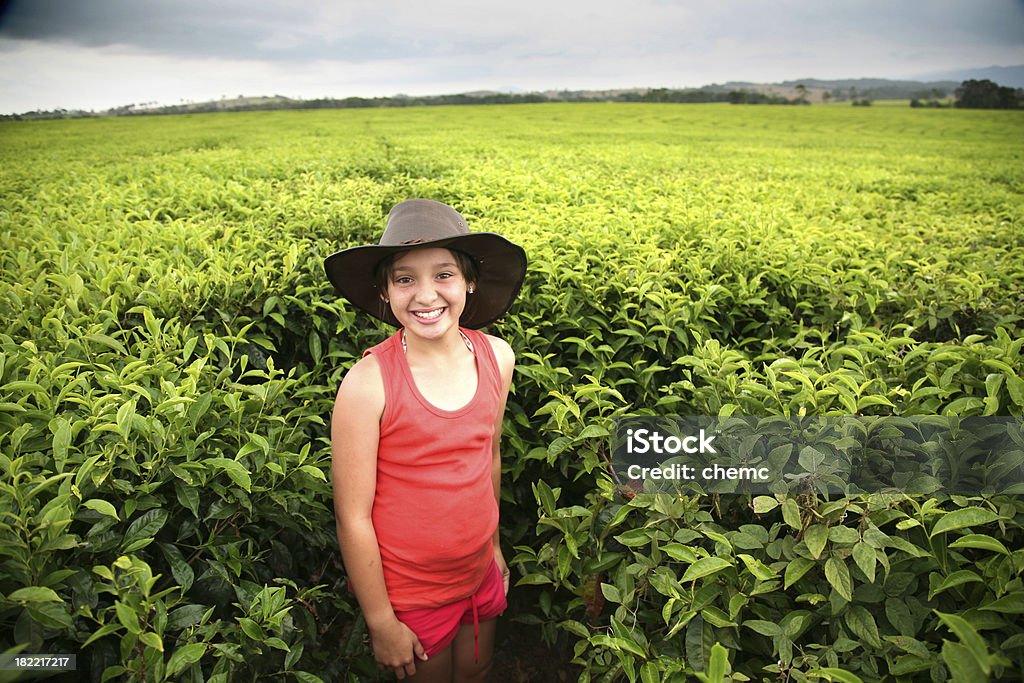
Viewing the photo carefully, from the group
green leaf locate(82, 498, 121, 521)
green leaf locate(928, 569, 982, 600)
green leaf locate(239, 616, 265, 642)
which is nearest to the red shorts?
green leaf locate(239, 616, 265, 642)

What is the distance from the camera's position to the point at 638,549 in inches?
66.0

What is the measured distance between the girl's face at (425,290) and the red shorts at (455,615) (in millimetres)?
847

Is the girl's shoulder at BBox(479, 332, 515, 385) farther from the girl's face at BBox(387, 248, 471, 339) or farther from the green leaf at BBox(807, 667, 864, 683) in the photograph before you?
the green leaf at BBox(807, 667, 864, 683)

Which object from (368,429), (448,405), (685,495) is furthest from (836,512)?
(368,429)

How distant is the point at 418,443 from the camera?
1714 mm

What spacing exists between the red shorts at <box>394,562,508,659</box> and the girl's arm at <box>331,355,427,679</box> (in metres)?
0.05

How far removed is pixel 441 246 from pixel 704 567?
1.07 meters

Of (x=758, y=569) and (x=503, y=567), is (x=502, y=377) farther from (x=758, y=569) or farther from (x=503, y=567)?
(x=758, y=569)

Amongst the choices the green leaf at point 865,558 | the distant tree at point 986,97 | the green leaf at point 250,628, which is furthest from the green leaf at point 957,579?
the distant tree at point 986,97

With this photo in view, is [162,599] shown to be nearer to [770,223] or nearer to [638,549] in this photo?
[638,549]

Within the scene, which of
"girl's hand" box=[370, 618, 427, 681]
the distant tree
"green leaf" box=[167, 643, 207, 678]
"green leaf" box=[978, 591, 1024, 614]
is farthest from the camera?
the distant tree

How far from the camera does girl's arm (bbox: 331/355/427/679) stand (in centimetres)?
164

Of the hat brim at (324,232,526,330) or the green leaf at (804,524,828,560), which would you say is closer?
the green leaf at (804,524,828,560)

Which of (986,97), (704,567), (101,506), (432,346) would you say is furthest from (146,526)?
(986,97)
